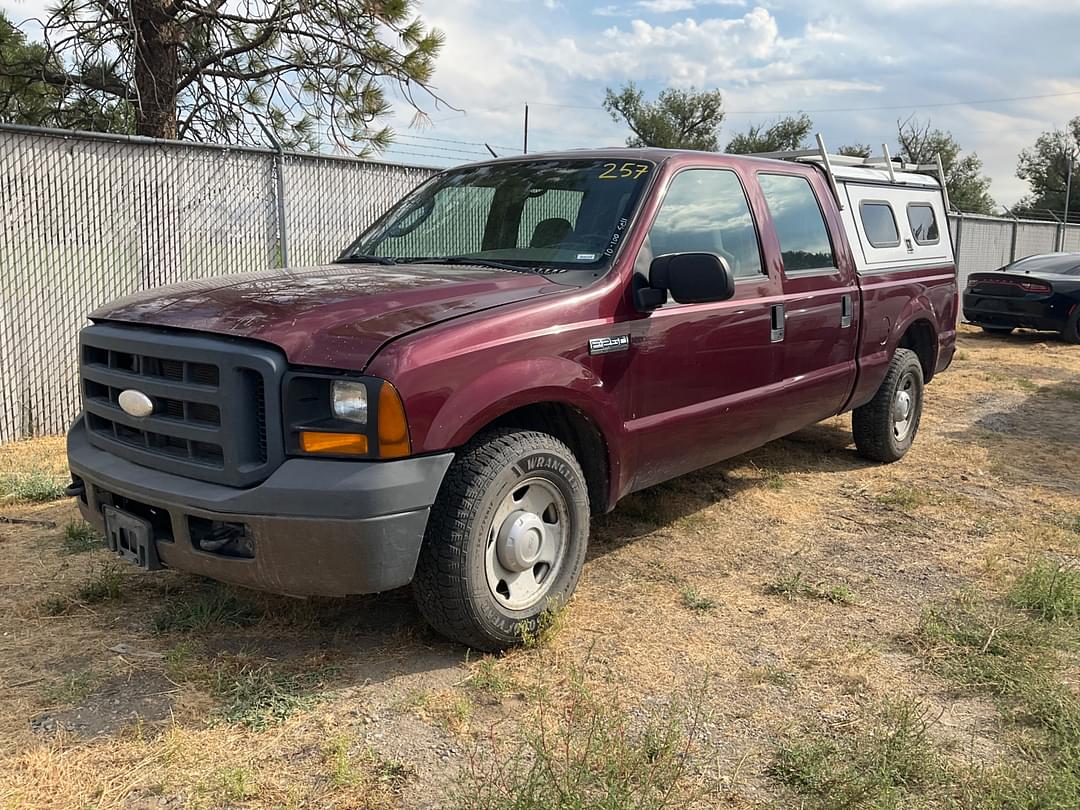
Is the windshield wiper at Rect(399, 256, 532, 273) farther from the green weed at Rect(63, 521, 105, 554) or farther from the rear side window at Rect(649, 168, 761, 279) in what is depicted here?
the green weed at Rect(63, 521, 105, 554)

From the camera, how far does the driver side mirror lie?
364 cm

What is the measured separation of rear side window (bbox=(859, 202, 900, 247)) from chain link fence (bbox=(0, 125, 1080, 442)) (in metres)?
5.01

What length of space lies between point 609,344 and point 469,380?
0.81m

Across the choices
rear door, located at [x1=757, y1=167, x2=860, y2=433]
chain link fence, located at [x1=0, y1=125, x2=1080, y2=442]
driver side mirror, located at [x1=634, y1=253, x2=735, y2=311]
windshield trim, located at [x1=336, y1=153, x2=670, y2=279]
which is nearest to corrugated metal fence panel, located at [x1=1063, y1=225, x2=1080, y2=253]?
chain link fence, located at [x1=0, y1=125, x2=1080, y2=442]

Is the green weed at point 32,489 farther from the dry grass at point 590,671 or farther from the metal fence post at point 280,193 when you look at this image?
the metal fence post at point 280,193

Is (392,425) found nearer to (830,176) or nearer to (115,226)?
(830,176)

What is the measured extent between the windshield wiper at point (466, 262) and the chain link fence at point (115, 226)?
3.71 m

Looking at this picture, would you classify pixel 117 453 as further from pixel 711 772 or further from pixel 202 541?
pixel 711 772

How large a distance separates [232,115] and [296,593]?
9.63m

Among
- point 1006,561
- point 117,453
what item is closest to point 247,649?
point 117,453

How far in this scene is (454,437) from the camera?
3059mm

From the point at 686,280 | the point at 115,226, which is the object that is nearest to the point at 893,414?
the point at 686,280

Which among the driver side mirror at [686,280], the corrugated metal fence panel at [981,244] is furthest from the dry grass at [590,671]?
the corrugated metal fence panel at [981,244]

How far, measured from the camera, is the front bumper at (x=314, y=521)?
9.33ft
